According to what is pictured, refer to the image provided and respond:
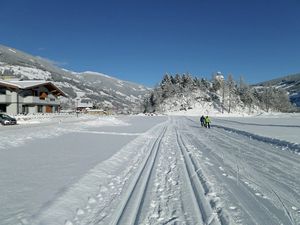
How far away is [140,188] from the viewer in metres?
7.75

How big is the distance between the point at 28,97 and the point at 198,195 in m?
60.8

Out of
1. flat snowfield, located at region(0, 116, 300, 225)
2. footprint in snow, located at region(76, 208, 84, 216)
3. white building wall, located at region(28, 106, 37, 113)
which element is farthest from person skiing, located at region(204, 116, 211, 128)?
white building wall, located at region(28, 106, 37, 113)

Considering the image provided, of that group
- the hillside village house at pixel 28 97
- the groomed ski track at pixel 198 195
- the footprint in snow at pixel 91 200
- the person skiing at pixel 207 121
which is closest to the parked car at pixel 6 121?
the hillside village house at pixel 28 97

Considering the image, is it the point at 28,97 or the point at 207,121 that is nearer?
the point at 207,121

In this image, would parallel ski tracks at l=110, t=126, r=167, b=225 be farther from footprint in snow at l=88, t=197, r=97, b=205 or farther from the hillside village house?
the hillside village house

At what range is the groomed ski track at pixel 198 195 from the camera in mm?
5605

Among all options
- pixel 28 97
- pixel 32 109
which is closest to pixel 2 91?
pixel 28 97

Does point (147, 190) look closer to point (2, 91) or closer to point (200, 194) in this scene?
point (200, 194)

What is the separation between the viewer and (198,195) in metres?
7.09

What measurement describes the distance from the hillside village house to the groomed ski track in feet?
169

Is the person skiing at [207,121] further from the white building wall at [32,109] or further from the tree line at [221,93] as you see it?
the tree line at [221,93]

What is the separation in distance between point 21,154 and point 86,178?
5.53 metres

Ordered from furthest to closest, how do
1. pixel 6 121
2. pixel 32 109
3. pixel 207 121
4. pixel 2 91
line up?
pixel 32 109 → pixel 2 91 → pixel 207 121 → pixel 6 121

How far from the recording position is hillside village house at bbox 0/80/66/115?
183ft
